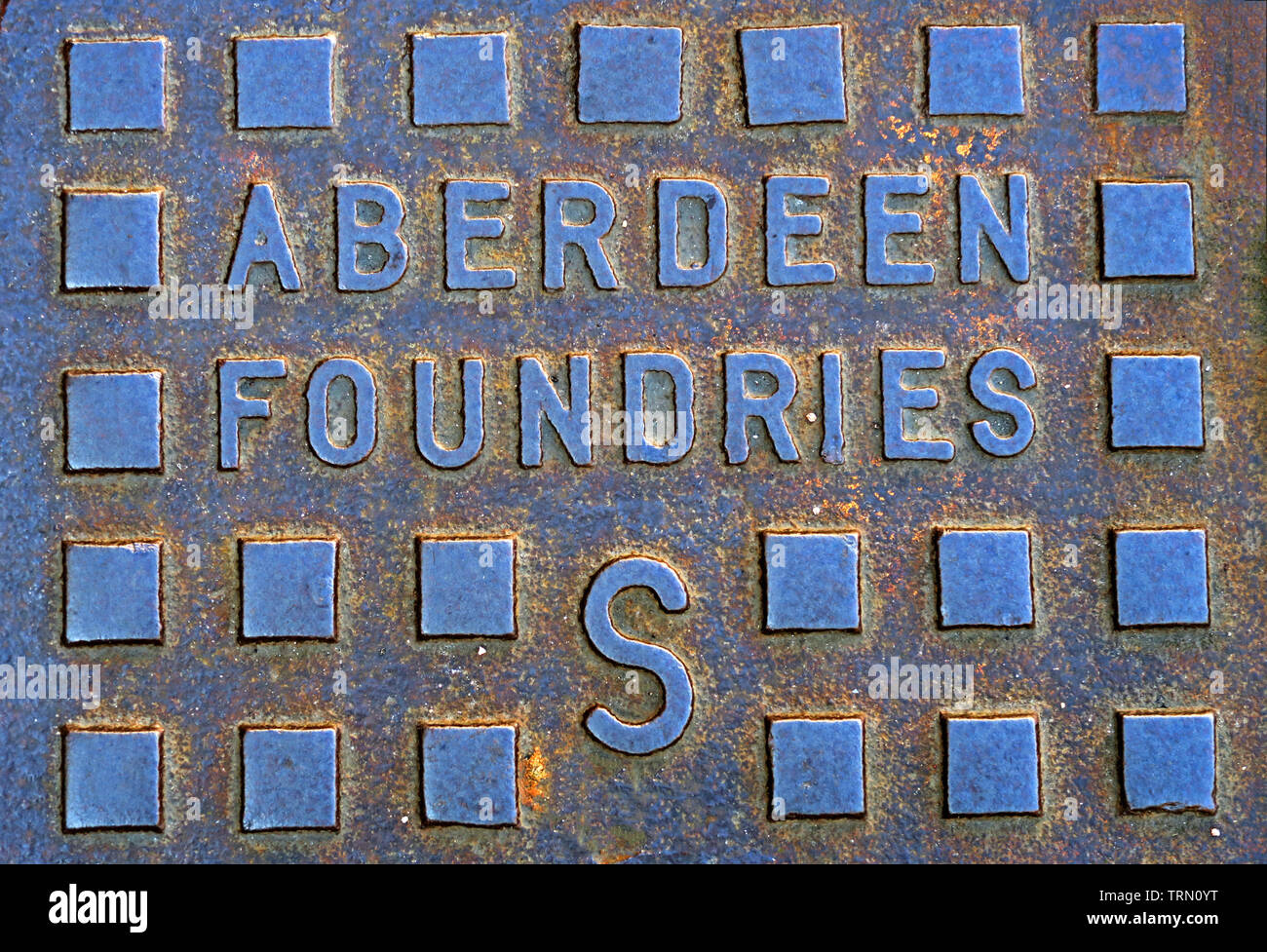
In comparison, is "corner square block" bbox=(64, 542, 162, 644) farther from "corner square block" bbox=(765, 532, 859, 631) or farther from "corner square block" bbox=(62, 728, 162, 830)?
"corner square block" bbox=(765, 532, 859, 631)

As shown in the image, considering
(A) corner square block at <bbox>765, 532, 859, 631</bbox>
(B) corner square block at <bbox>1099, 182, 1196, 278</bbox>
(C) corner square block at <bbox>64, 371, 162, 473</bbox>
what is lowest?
(A) corner square block at <bbox>765, 532, 859, 631</bbox>

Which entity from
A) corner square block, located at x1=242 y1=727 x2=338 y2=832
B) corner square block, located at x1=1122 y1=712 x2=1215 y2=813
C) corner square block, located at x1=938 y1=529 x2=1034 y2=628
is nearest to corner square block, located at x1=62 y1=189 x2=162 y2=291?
corner square block, located at x1=242 y1=727 x2=338 y2=832

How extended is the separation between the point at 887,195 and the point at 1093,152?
1.36ft

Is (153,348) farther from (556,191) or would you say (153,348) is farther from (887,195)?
(887,195)

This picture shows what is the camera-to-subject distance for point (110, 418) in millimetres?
1830

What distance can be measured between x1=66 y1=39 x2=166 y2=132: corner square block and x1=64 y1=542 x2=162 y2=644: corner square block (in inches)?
32.4

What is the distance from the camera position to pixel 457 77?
185cm

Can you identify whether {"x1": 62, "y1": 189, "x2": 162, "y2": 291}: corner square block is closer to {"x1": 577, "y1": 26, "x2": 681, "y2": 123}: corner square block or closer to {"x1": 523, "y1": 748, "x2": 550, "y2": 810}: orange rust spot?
{"x1": 577, "y1": 26, "x2": 681, "y2": 123}: corner square block

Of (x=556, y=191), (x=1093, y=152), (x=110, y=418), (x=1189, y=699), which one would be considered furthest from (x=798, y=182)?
(x=110, y=418)

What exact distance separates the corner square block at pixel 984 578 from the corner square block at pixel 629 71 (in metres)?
1.00

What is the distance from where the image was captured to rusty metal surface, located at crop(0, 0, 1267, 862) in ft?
6.00

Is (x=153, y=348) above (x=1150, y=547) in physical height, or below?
above

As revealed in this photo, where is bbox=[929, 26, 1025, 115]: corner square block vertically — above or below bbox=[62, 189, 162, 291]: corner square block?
above
